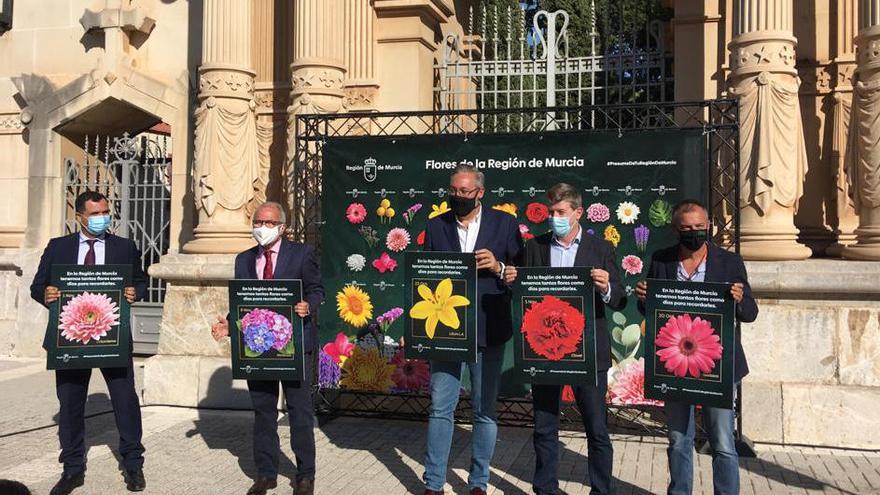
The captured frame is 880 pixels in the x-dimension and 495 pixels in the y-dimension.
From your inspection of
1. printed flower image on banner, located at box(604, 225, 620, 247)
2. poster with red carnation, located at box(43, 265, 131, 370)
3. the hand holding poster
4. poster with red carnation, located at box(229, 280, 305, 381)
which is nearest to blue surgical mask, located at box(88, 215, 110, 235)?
poster with red carnation, located at box(43, 265, 131, 370)

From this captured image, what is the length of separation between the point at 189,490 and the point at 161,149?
750cm

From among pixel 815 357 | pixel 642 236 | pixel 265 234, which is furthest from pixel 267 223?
pixel 815 357

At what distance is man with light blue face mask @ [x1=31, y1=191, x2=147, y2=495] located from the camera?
5535 mm

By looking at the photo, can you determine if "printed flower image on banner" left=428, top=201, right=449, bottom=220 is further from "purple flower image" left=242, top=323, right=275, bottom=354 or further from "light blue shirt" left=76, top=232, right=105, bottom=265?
"light blue shirt" left=76, top=232, right=105, bottom=265

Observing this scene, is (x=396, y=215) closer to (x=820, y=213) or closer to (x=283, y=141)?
(x=283, y=141)

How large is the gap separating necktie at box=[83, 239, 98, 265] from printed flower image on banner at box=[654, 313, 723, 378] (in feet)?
12.6

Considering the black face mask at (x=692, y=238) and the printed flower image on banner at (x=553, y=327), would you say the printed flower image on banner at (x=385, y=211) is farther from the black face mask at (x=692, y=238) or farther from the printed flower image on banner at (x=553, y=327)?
the black face mask at (x=692, y=238)

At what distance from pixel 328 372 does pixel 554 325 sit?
123 inches

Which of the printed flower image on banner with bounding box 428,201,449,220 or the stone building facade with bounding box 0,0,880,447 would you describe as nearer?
the stone building facade with bounding box 0,0,880,447

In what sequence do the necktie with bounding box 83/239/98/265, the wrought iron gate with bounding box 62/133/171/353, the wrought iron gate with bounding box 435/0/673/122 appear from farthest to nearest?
the wrought iron gate with bounding box 62/133/171/353 < the wrought iron gate with bounding box 435/0/673/122 < the necktie with bounding box 83/239/98/265

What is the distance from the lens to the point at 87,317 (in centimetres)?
555

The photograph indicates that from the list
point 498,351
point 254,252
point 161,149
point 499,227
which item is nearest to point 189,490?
point 254,252

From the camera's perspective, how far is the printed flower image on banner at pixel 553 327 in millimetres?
4945

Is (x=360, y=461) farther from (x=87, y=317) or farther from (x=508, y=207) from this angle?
(x=508, y=207)
